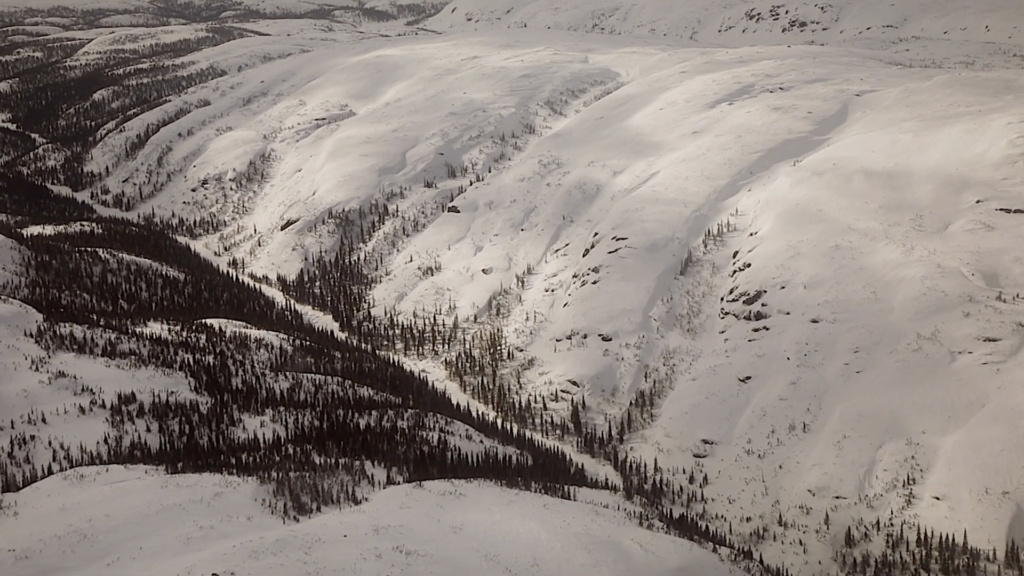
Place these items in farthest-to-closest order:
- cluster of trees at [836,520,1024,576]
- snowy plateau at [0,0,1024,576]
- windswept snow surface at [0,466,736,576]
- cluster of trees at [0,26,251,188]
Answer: cluster of trees at [0,26,251,188] < snowy plateau at [0,0,1024,576] < cluster of trees at [836,520,1024,576] < windswept snow surface at [0,466,736,576]

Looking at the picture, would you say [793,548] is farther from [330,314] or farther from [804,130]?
[330,314]

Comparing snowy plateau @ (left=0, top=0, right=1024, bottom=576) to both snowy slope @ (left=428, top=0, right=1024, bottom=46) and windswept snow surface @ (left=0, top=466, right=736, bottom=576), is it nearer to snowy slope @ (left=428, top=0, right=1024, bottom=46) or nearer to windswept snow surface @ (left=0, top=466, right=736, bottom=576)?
windswept snow surface @ (left=0, top=466, right=736, bottom=576)

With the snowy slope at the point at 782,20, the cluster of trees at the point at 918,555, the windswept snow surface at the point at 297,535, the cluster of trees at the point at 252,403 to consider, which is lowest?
the cluster of trees at the point at 252,403

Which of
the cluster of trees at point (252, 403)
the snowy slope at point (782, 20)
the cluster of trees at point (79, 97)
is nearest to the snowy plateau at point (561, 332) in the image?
the cluster of trees at point (252, 403)

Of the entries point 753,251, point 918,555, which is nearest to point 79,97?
point 753,251

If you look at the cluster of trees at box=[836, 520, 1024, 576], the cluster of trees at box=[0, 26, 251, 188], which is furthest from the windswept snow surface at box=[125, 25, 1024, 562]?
the cluster of trees at box=[0, 26, 251, 188]

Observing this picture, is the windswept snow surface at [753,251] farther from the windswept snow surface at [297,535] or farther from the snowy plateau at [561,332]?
the windswept snow surface at [297,535]

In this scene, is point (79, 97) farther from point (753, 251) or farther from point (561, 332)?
point (753, 251)
